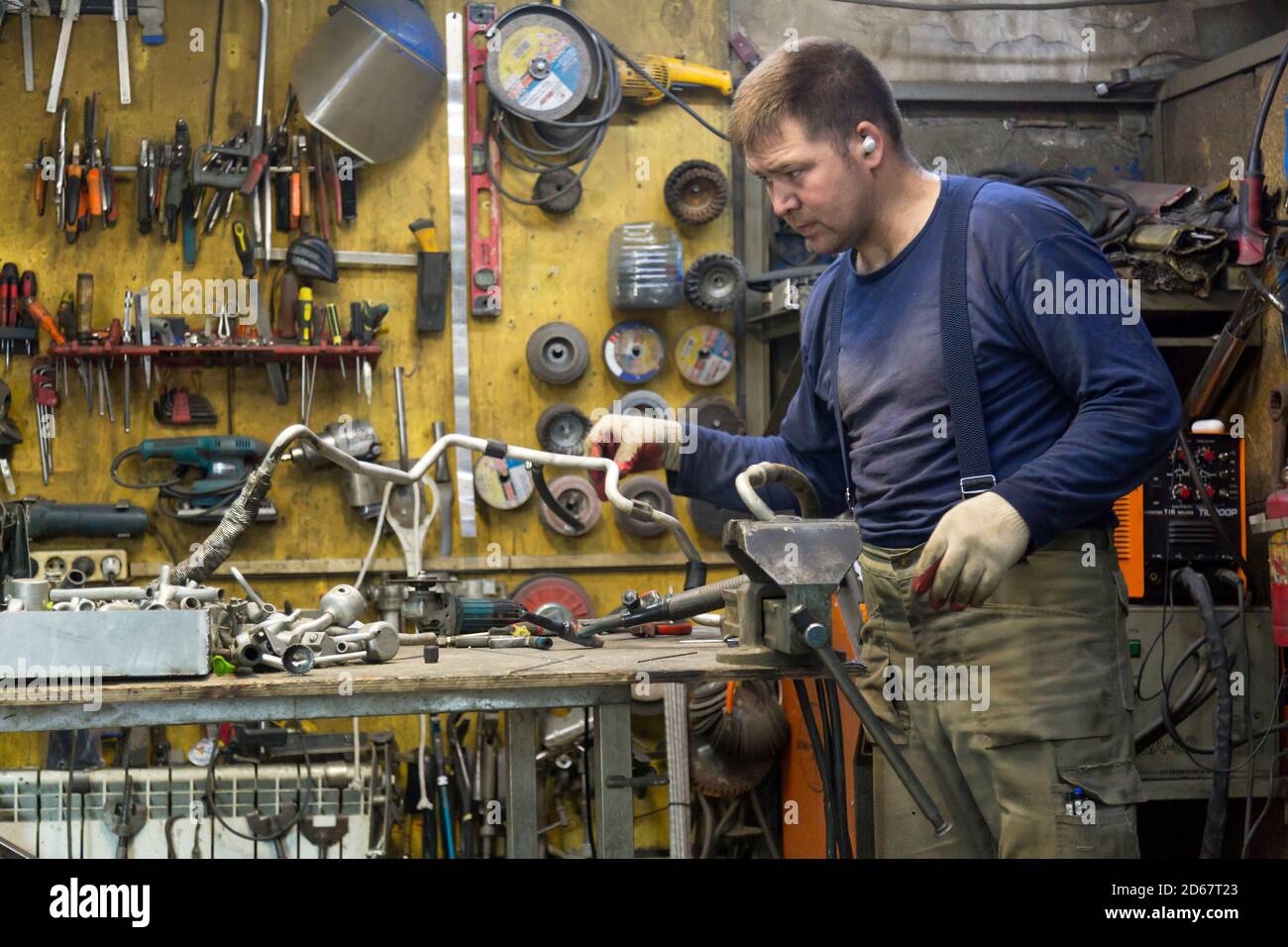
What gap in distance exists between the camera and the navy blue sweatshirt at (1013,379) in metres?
1.62

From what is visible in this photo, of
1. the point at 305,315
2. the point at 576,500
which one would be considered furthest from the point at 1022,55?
the point at 305,315

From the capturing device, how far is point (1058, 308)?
1666 mm

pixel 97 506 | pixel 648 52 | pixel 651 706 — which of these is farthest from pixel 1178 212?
pixel 97 506

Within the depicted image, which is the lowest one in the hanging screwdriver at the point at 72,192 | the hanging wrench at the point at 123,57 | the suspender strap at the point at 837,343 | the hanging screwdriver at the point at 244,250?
the suspender strap at the point at 837,343

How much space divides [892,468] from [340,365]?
2.35 metres

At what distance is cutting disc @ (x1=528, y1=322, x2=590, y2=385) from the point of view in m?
3.95

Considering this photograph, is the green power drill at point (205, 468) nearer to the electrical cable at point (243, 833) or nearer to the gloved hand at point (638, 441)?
the electrical cable at point (243, 833)

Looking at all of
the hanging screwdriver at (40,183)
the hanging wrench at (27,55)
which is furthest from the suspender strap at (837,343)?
the hanging wrench at (27,55)

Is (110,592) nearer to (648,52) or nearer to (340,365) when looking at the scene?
(340,365)

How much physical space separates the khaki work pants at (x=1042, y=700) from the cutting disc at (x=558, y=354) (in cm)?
225

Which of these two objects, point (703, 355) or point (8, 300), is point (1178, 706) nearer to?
point (703, 355)

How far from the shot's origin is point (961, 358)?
1.74 metres

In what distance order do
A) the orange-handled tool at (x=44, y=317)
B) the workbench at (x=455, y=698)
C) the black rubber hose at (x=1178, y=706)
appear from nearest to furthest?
the workbench at (x=455, y=698), the black rubber hose at (x=1178, y=706), the orange-handled tool at (x=44, y=317)

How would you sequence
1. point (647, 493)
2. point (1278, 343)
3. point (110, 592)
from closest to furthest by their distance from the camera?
point (110, 592) < point (1278, 343) < point (647, 493)
